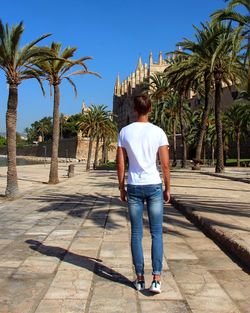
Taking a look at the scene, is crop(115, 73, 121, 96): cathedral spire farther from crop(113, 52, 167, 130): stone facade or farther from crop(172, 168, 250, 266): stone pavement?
crop(172, 168, 250, 266): stone pavement

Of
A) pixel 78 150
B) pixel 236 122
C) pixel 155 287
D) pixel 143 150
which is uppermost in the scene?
pixel 236 122

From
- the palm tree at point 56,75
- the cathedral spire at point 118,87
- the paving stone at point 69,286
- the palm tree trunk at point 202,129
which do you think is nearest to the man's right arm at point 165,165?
the paving stone at point 69,286

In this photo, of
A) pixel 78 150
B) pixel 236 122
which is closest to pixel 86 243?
pixel 236 122

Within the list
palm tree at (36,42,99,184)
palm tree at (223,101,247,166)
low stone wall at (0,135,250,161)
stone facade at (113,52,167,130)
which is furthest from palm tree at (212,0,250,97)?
stone facade at (113,52,167,130)

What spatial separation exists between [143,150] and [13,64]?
10.9 metres

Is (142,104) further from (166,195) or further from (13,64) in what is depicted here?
(13,64)

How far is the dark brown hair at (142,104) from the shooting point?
4223mm

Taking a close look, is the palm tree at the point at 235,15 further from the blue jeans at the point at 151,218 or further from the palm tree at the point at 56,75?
the blue jeans at the point at 151,218

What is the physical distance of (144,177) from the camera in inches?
162

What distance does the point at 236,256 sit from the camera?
5.70 metres

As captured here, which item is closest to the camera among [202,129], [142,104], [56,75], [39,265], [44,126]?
[142,104]

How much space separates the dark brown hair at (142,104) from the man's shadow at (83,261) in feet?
5.44

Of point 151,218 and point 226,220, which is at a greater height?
point 151,218

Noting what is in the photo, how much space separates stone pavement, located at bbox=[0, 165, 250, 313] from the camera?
12.6 ft
